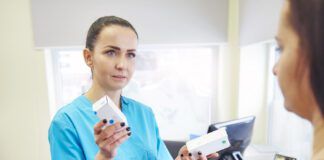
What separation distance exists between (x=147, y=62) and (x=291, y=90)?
Result: 5.55 ft

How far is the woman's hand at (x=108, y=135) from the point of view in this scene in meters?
0.60

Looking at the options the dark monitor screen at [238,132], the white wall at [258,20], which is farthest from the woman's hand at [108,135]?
the white wall at [258,20]

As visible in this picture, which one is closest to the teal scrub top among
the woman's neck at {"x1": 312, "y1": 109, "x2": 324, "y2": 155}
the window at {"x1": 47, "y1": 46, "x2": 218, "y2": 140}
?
the woman's neck at {"x1": 312, "y1": 109, "x2": 324, "y2": 155}

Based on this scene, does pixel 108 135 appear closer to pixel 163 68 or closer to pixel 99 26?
pixel 99 26

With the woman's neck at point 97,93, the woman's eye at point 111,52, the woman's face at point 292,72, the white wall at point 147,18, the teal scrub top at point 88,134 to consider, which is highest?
the white wall at point 147,18

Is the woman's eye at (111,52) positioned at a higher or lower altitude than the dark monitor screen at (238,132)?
higher

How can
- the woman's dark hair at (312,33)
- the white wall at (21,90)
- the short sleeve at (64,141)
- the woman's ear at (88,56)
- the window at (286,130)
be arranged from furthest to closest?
the white wall at (21,90) → the window at (286,130) → the woman's ear at (88,56) → the short sleeve at (64,141) → the woman's dark hair at (312,33)

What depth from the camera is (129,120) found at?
96 cm

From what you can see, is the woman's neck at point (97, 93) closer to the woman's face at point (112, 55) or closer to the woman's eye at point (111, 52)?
the woman's face at point (112, 55)

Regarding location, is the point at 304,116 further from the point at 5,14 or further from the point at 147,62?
the point at 5,14

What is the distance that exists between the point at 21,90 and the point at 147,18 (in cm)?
123

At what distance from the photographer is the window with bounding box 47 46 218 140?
6.59ft

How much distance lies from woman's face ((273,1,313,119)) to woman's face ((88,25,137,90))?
0.54 metres

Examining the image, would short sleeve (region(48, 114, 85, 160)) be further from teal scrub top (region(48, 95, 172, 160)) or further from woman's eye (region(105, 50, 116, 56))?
woman's eye (region(105, 50, 116, 56))
